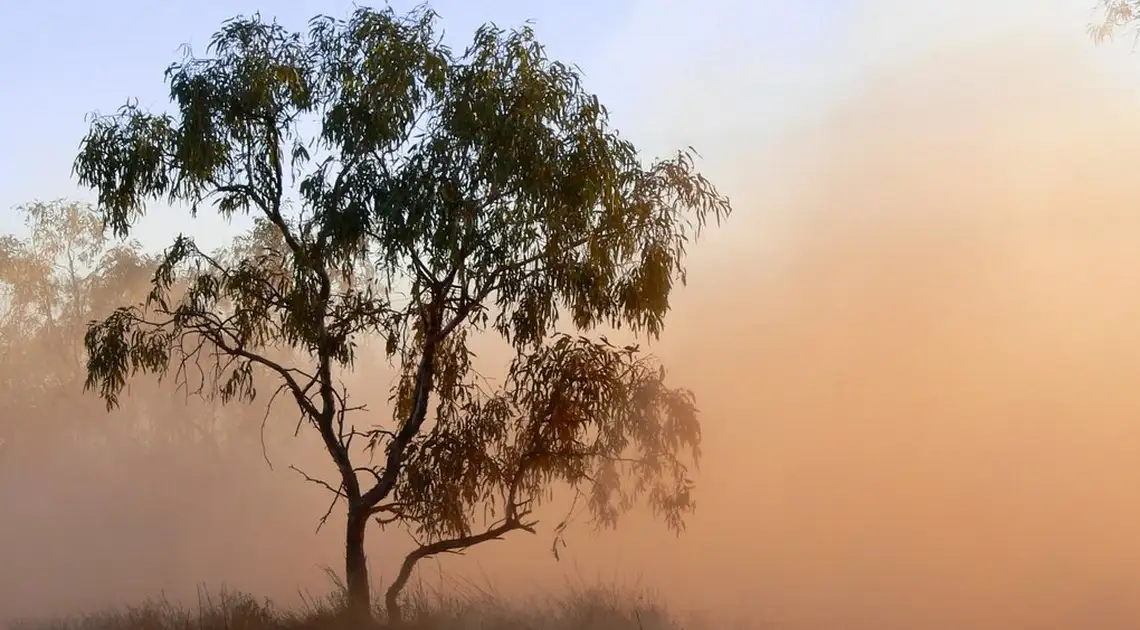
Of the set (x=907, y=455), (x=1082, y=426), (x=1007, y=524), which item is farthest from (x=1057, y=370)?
(x=1007, y=524)

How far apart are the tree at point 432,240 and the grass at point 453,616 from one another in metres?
0.64

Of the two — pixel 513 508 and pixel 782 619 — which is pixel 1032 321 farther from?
pixel 513 508

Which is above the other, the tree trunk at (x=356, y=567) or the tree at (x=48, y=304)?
the tree at (x=48, y=304)

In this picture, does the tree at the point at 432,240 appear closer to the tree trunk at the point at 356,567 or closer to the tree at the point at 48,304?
the tree trunk at the point at 356,567

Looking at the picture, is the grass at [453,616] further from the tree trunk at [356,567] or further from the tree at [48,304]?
the tree at [48,304]

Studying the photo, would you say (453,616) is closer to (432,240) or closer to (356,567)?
(356,567)

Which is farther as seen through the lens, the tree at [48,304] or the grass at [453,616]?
the tree at [48,304]

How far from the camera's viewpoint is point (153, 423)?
167 ft

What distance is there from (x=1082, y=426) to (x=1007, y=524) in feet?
21.5

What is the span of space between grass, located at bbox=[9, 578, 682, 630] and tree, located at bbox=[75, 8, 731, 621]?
0.64 m

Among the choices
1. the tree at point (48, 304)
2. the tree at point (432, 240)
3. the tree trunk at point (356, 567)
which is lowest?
the tree trunk at point (356, 567)

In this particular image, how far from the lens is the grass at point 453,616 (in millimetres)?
12094

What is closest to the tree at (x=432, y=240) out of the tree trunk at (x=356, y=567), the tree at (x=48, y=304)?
the tree trunk at (x=356, y=567)

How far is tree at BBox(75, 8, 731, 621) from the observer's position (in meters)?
11.1
